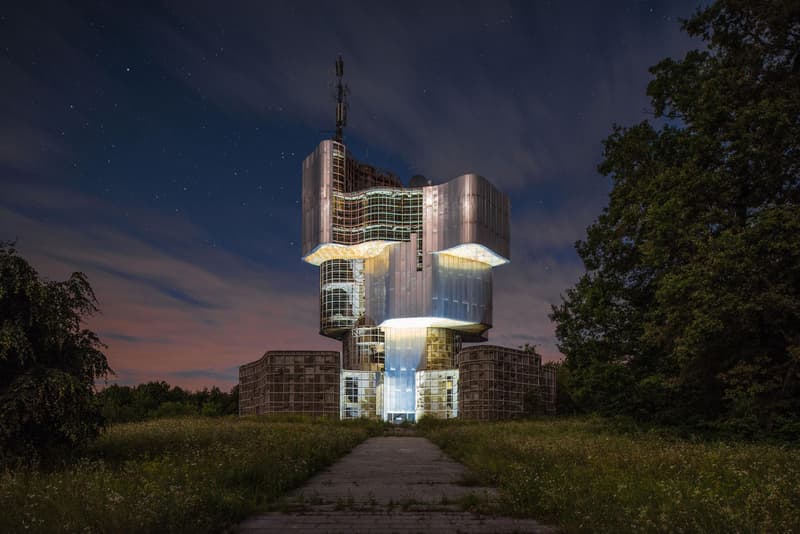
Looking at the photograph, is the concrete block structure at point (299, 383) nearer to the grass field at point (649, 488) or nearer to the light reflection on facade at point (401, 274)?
the light reflection on facade at point (401, 274)

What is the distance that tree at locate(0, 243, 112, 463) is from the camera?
11.0 metres

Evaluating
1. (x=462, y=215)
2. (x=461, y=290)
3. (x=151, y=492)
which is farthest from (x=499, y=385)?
(x=151, y=492)

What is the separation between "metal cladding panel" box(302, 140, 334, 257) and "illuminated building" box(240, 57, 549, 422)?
130 mm

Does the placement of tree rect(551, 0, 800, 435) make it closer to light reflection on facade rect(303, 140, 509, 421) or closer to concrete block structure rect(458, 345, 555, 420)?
concrete block structure rect(458, 345, 555, 420)

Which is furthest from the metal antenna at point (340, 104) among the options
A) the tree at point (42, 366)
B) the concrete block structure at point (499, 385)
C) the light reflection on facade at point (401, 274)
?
the tree at point (42, 366)

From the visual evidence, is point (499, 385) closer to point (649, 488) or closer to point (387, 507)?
point (649, 488)

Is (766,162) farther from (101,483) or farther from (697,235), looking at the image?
(101,483)

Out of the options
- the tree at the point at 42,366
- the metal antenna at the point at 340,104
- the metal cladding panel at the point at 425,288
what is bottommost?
the tree at the point at 42,366

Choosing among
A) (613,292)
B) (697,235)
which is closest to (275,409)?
(613,292)

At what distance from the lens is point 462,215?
227 feet

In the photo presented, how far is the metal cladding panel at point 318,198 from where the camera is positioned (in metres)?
72.5

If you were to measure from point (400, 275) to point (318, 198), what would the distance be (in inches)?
580

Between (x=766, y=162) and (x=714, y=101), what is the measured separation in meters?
2.69

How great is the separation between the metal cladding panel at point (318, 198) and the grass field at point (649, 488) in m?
60.0
